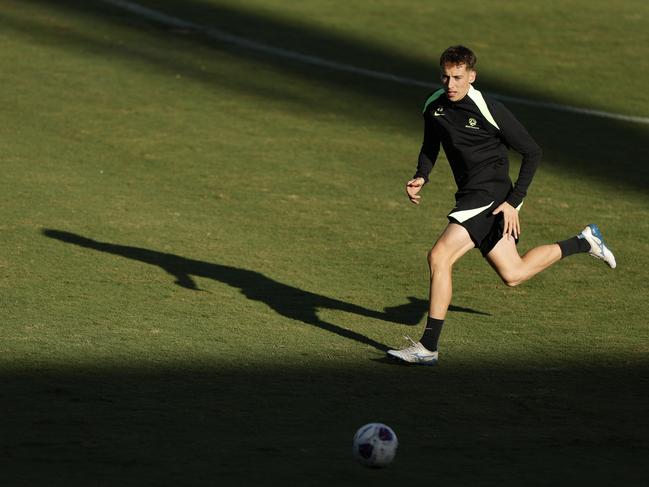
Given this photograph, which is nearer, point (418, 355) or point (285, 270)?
point (418, 355)

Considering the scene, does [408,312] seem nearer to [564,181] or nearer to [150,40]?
[564,181]

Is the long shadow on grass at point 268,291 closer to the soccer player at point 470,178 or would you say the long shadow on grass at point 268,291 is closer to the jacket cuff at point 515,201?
the soccer player at point 470,178

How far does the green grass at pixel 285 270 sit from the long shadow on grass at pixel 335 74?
7 centimetres

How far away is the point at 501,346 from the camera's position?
29.5 feet

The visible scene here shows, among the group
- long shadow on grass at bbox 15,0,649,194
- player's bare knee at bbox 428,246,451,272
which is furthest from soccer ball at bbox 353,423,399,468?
long shadow on grass at bbox 15,0,649,194

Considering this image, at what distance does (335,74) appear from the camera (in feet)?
63.8

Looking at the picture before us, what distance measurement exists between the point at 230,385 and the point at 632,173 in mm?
8513

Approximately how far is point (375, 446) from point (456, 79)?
2808mm

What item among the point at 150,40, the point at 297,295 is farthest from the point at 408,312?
the point at 150,40

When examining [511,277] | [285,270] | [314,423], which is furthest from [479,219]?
[285,270]

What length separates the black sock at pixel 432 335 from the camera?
27.6 feet

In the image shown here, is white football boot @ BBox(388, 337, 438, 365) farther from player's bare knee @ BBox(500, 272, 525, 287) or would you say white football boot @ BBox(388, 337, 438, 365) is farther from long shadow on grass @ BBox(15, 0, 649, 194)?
long shadow on grass @ BBox(15, 0, 649, 194)

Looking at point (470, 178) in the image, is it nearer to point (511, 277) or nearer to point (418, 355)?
point (511, 277)

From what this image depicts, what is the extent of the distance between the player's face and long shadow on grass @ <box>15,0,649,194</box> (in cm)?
636
